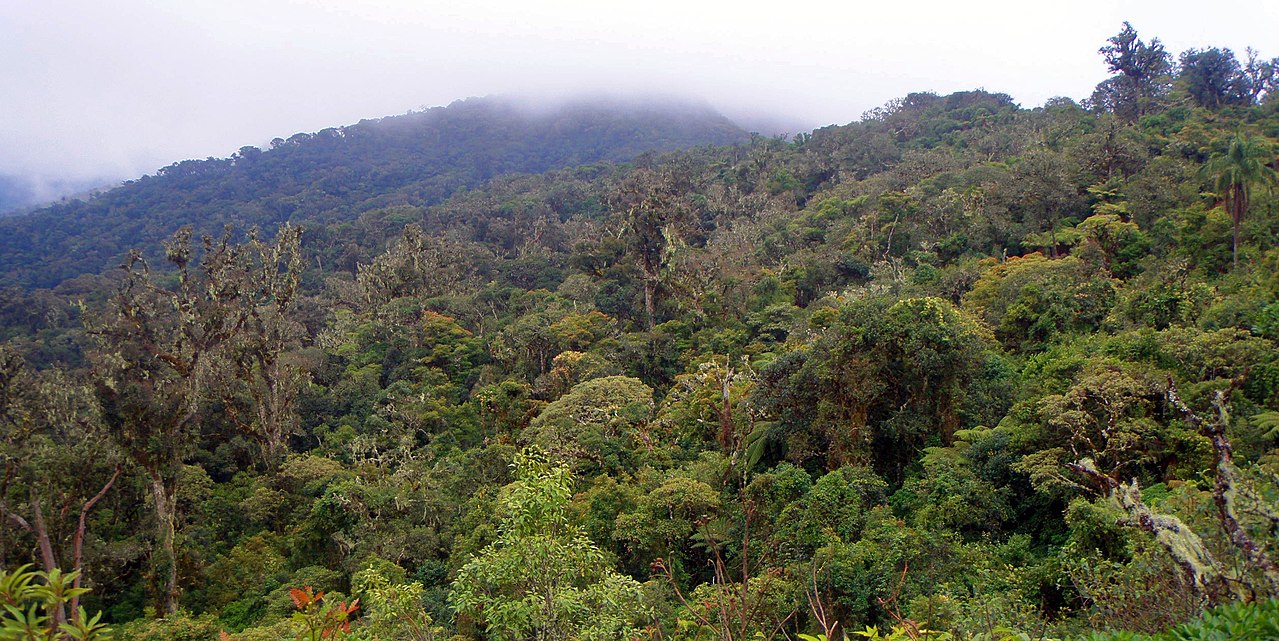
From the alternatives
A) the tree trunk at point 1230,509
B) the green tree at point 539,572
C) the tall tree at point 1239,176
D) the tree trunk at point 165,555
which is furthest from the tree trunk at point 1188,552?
the tall tree at point 1239,176

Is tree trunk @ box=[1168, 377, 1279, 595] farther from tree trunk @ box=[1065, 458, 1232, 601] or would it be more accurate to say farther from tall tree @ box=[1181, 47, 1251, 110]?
tall tree @ box=[1181, 47, 1251, 110]

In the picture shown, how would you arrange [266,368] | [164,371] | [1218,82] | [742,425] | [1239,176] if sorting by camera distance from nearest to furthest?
1. [742,425]
2. [164,371]
3. [1239,176]
4. [266,368]
5. [1218,82]

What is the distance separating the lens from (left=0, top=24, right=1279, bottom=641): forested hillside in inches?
256

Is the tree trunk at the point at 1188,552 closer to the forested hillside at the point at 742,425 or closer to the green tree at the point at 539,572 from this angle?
the forested hillside at the point at 742,425

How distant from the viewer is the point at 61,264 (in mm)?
66938

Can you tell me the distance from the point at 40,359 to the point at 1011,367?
1741 inches

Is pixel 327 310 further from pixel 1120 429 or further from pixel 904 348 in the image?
pixel 1120 429

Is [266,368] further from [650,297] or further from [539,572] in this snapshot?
[539,572]

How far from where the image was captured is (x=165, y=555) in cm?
1479

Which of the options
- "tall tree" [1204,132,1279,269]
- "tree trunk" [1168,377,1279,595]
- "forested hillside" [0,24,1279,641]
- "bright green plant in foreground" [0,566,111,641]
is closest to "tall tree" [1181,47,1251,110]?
"forested hillside" [0,24,1279,641]

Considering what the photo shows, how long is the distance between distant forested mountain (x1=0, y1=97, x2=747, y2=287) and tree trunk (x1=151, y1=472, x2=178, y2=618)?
6344cm

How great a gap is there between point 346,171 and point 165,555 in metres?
107

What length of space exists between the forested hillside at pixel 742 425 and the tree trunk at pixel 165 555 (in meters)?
0.09

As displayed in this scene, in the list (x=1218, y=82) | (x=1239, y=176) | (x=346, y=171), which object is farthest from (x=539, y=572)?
(x=346, y=171)
